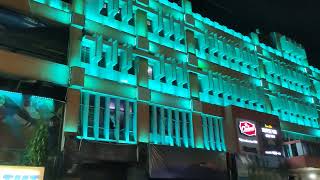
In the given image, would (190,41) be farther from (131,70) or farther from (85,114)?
(85,114)

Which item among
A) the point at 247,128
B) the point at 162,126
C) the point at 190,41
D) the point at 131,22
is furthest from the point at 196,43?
the point at 162,126

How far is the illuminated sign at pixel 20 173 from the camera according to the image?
37.2 feet

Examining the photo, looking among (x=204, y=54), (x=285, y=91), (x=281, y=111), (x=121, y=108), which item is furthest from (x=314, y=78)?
(x=121, y=108)

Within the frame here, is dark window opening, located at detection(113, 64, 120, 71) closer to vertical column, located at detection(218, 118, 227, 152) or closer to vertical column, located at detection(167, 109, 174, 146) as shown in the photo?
vertical column, located at detection(167, 109, 174, 146)

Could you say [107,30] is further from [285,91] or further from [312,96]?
[312,96]

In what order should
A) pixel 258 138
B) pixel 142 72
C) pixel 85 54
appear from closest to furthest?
pixel 85 54
pixel 142 72
pixel 258 138

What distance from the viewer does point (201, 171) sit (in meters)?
17.7

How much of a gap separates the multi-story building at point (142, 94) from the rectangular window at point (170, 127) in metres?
0.06

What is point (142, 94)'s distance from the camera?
60.1 feet

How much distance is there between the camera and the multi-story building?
584 inches

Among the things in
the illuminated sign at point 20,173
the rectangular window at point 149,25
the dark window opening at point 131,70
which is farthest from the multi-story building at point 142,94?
the illuminated sign at point 20,173

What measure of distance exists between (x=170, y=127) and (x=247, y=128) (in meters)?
5.55

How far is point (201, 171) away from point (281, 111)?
12.1 meters

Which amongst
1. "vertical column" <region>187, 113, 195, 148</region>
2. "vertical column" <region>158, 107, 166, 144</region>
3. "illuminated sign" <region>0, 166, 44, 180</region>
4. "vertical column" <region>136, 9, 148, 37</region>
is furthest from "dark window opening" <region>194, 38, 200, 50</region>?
"illuminated sign" <region>0, 166, 44, 180</region>
